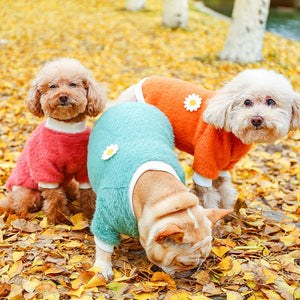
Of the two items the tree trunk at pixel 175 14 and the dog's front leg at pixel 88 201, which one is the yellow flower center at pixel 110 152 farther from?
the tree trunk at pixel 175 14

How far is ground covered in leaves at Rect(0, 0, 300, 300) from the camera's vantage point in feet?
8.43

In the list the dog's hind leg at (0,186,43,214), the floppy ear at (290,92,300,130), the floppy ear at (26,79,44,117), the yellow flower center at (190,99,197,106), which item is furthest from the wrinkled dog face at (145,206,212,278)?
the floppy ear at (26,79,44,117)

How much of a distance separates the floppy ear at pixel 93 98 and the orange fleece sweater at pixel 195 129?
45 centimetres

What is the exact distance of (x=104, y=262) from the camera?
275 centimetres

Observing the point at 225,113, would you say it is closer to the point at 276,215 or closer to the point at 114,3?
the point at 276,215

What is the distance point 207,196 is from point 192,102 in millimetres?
850

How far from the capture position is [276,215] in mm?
3822

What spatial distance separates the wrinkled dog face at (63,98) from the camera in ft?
10.3

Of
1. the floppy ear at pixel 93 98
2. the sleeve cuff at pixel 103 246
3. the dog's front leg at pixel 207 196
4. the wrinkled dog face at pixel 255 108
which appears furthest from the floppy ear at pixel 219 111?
the sleeve cuff at pixel 103 246

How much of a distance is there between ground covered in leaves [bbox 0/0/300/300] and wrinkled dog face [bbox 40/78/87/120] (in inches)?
37.2

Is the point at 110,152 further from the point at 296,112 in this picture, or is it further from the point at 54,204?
the point at 296,112

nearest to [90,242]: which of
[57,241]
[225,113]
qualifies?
[57,241]

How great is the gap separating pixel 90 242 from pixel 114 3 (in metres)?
15.7

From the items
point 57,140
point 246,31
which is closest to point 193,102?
point 57,140
